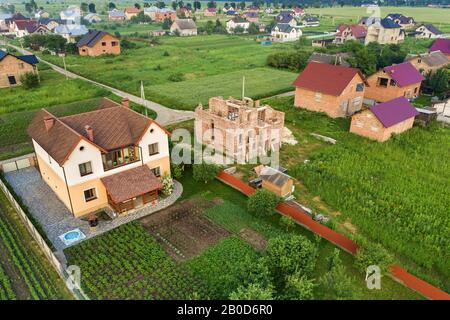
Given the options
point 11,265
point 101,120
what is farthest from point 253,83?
point 11,265

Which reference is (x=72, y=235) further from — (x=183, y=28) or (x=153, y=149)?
(x=183, y=28)

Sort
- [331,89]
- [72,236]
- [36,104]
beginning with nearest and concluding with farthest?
[72,236], [331,89], [36,104]

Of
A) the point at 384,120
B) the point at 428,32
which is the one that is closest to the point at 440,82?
the point at 384,120

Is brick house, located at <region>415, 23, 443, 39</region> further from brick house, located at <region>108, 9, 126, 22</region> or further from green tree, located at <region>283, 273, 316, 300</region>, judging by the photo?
brick house, located at <region>108, 9, 126, 22</region>

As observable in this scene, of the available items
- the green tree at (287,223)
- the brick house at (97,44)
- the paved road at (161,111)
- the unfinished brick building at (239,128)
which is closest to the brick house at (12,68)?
the paved road at (161,111)

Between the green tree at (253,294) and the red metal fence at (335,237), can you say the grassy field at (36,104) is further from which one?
the green tree at (253,294)

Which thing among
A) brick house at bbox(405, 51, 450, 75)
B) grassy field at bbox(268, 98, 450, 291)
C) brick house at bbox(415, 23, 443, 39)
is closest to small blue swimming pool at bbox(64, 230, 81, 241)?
grassy field at bbox(268, 98, 450, 291)
